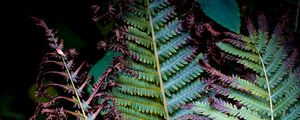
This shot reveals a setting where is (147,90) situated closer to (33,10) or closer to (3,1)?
(33,10)

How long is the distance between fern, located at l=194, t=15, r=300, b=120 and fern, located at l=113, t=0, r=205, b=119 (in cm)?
5

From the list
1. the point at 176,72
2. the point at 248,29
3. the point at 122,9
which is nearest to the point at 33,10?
the point at 122,9

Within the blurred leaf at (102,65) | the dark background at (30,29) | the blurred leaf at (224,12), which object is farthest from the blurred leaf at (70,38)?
the blurred leaf at (224,12)

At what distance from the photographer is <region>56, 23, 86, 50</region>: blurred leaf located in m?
1.33

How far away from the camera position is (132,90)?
3.01ft

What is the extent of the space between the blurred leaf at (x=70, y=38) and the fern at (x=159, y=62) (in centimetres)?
Answer: 43

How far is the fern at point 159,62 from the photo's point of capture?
3.07ft

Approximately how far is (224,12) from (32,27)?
749mm

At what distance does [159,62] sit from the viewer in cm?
96

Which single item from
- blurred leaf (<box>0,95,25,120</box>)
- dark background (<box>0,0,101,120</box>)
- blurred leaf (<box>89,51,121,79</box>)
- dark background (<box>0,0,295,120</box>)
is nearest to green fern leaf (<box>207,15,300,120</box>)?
blurred leaf (<box>89,51,121,79</box>)

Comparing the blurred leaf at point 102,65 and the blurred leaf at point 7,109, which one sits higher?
the blurred leaf at point 102,65

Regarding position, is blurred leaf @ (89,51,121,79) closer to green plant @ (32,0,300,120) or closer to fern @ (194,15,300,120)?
green plant @ (32,0,300,120)

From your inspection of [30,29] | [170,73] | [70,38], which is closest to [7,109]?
[30,29]

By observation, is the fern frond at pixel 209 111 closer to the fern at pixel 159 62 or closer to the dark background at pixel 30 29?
the fern at pixel 159 62
